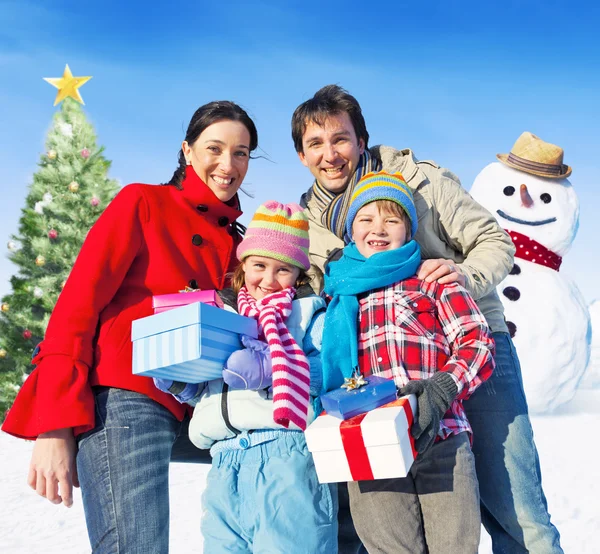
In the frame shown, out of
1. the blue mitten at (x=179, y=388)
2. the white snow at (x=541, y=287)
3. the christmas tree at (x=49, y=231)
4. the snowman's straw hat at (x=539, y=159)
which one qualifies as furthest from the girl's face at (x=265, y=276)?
the christmas tree at (x=49, y=231)

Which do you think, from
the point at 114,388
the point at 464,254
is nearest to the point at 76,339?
the point at 114,388

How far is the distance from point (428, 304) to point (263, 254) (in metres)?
0.56

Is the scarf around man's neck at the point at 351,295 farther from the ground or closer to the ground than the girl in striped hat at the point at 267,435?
farther from the ground

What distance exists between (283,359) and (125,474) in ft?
1.89

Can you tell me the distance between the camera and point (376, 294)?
2.18 meters

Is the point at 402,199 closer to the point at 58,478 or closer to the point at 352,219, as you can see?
the point at 352,219

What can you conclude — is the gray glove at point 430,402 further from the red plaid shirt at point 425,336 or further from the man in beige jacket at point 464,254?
the man in beige jacket at point 464,254

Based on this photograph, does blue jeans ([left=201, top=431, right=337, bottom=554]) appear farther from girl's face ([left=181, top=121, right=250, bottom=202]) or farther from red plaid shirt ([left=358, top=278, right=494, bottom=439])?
girl's face ([left=181, top=121, right=250, bottom=202])

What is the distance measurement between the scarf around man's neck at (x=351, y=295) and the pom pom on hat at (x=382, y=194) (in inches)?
4.9

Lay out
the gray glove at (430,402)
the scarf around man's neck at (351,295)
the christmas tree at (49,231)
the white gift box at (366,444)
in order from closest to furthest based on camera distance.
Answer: the white gift box at (366,444) → the gray glove at (430,402) → the scarf around man's neck at (351,295) → the christmas tree at (49,231)

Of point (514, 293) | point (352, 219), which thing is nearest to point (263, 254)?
point (352, 219)

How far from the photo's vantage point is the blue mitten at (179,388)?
198cm

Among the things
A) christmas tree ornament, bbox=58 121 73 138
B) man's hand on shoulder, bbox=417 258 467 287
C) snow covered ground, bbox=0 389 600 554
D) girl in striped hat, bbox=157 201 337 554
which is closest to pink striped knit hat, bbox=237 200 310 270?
girl in striped hat, bbox=157 201 337 554

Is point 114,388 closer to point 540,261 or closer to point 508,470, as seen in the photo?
point 508,470
